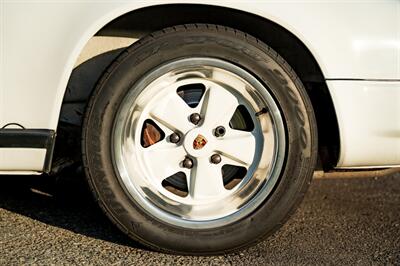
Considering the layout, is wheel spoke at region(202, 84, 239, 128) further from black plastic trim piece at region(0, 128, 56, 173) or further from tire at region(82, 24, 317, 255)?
black plastic trim piece at region(0, 128, 56, 173)

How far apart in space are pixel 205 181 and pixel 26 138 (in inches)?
31.0

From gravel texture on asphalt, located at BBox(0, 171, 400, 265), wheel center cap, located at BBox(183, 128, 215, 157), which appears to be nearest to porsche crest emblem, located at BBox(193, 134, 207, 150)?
wheel center cap, located at BBox(183, 128, 215, 157)

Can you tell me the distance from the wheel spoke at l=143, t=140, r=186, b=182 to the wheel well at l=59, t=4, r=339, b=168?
0.41 m

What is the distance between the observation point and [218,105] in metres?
2.98

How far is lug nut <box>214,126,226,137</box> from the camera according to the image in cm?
298

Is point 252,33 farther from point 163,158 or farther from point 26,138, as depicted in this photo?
point 26,138

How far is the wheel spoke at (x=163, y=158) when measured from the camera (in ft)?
9.82

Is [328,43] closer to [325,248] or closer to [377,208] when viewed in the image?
[325,248]

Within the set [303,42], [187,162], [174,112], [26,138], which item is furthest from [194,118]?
[26,138]

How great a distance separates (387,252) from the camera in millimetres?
3113

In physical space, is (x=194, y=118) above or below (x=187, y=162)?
above

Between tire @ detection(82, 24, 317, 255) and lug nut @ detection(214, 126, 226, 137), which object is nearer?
tire @ detection(82, 24, 317, 255)

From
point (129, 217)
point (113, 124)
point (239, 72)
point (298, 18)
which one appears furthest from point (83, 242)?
point (298, 18)

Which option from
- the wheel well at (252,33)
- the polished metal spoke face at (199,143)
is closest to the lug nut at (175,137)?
the polished metal spoke face at (199,143)
